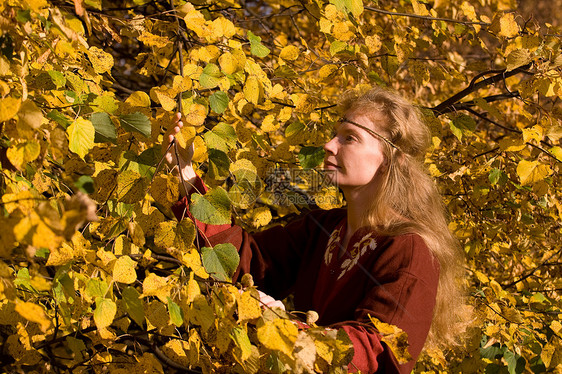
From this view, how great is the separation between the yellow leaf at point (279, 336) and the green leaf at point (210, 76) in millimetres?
560

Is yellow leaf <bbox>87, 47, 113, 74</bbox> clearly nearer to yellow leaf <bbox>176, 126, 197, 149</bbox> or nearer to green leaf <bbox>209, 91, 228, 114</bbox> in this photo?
green leaf <bbox>209, 91, 228, 114</bbox>

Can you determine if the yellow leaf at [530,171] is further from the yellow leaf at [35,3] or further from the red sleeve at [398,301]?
the yellow leaf at [35,3]

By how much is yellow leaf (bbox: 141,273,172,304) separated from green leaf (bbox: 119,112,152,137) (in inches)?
11.0

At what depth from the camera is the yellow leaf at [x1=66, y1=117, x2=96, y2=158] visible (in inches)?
35.5

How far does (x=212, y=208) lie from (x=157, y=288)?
0.18 metres

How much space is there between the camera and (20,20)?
81 centimetres

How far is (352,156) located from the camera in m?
1.55

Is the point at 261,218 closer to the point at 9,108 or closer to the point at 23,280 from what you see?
the point at 23,280

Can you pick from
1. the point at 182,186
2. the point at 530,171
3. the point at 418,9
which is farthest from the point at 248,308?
the point at 418,9

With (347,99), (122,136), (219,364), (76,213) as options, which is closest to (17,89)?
(122,136)

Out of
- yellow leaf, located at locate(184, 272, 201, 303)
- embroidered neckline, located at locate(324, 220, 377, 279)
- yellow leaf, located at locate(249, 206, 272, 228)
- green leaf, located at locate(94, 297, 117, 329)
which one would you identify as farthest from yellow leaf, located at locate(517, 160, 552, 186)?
green leaf, located at locate(94, 297, 117, 329)

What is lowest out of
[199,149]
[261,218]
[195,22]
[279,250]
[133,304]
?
[279,250]

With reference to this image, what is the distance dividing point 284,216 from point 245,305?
1.48 metres

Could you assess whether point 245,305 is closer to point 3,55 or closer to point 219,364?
point 219,364
